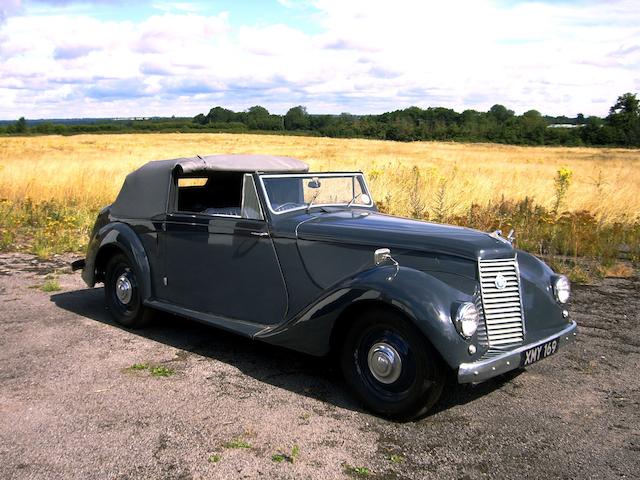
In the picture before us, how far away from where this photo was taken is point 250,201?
5211 mm

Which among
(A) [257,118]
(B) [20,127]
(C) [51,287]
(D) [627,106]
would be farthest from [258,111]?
(C) [51,287]

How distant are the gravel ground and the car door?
502mm

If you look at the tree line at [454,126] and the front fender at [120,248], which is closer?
the front fender at [120,248]

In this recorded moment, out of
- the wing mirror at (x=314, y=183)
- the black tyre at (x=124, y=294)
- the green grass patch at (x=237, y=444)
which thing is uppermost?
the wing mirror at (x=314, y=183)

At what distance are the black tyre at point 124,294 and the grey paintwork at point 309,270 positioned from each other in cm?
23

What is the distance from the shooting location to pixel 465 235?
4531mm

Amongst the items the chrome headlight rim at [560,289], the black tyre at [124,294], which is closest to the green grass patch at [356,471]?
the chrome headlight rim at [560,289]

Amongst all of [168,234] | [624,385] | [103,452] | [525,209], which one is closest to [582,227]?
[525,209]

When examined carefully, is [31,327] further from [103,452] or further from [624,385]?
[624,385]

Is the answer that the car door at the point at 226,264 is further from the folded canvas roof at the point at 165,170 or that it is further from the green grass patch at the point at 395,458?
the green grass patch at the point at 395,458

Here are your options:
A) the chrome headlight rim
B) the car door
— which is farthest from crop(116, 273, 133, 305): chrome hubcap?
the chrome headlight rim

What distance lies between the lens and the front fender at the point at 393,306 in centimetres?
381

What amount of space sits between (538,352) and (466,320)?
0.75 metres

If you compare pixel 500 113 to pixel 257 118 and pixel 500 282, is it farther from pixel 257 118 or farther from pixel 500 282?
pixel 500 282
